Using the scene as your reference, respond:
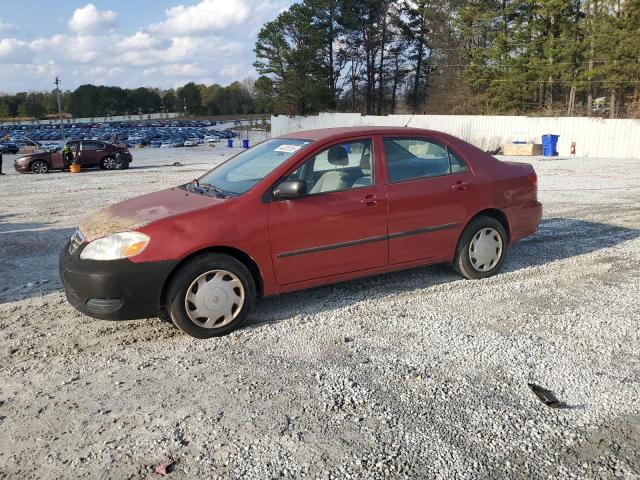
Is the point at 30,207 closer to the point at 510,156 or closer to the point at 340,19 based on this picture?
the point at 510,156

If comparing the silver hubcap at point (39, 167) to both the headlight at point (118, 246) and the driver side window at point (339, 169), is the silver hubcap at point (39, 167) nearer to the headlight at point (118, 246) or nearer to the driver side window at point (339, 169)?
the headlight at point (118, 246)

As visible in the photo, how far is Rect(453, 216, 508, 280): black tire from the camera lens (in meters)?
5.78

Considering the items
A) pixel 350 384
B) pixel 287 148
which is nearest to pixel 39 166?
pixel 287 148

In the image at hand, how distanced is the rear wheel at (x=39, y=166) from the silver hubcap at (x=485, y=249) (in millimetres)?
21605

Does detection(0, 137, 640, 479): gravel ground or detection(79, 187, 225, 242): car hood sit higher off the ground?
detection(79, 187, 225, 242): car hood

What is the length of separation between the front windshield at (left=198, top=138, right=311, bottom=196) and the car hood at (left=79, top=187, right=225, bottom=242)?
11.4 inches

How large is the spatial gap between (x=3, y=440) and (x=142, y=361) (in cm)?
110

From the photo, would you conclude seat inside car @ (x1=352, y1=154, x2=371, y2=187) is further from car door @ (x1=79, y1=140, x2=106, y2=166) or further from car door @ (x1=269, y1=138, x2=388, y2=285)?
car door @ (x1=79, y1=140, x2=106, y2=166)

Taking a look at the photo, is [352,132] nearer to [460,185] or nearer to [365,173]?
[365,173]

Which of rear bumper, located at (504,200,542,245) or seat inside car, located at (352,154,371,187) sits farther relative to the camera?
rear bumper, located at (504,200,542,245)

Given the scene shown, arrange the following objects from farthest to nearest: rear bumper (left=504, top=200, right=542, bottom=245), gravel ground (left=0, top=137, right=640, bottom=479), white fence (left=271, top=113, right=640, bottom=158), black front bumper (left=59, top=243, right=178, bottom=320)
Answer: white fence (left=271, top=113, right=640, bottom=158)
rear bumper (left=504, top=200, right=542, bottom=245)
black front bumper (left=59, top=243, right=178, bottom=320)
gravel ground (left=0, top=137, right=640, bottom=479)

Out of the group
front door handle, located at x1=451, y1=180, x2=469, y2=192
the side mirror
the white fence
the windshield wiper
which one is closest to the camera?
the side mirror

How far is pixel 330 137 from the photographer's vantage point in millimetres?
5145

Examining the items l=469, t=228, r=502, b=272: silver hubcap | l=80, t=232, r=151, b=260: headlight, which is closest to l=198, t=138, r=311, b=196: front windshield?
l=80, t=232, r=151, b=260: headlight
